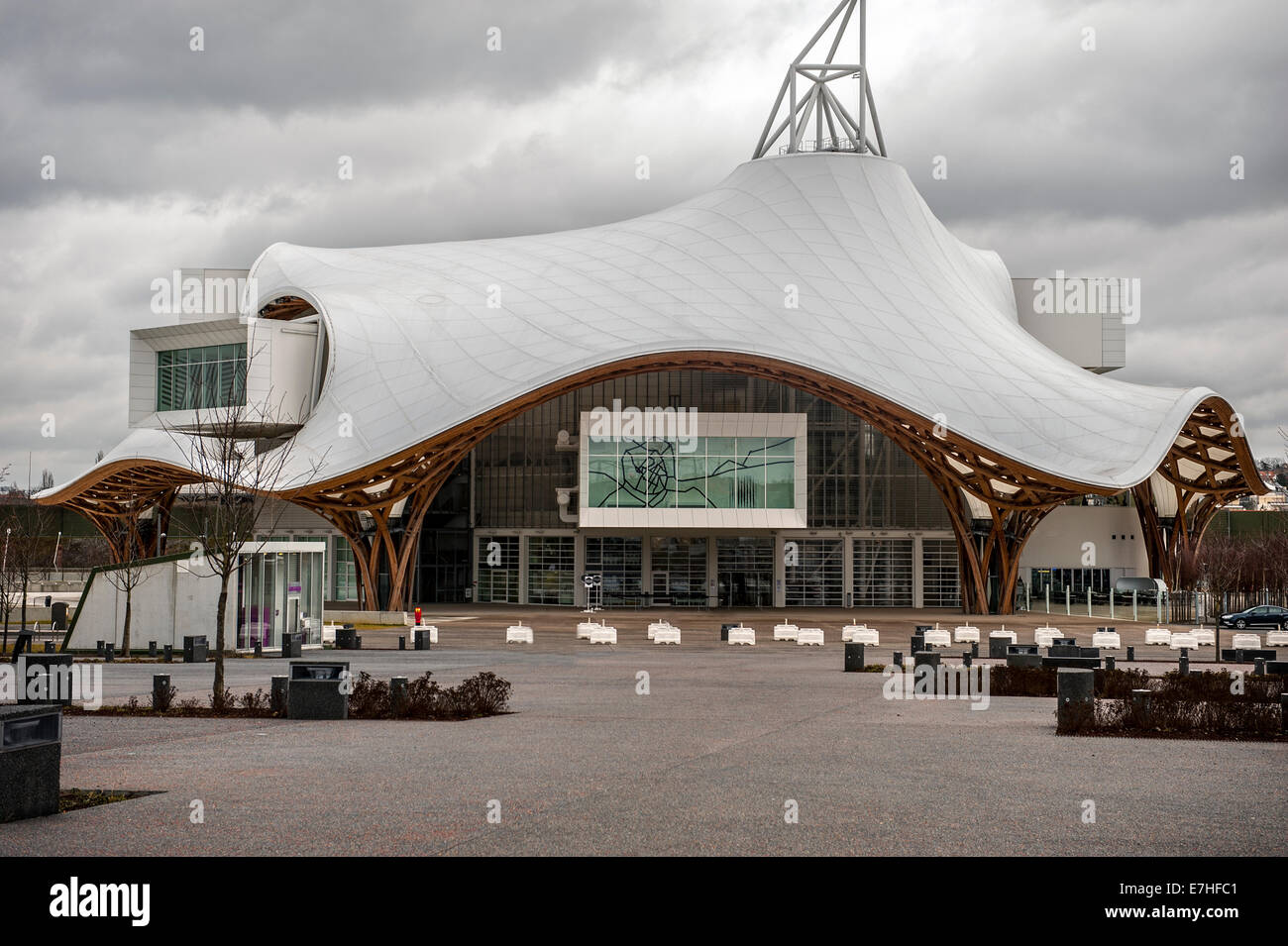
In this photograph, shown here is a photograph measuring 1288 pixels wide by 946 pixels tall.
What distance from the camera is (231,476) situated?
74.7 feet

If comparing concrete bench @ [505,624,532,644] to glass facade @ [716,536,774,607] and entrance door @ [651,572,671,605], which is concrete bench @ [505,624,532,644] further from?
glass facade @ [716,536,774,607]

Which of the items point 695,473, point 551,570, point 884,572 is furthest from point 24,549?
point 884,572

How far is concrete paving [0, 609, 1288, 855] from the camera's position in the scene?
9727 mm

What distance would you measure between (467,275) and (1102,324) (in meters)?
37.9

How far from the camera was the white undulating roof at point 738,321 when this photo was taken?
46.2 metres

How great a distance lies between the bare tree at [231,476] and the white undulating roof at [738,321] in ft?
5.33

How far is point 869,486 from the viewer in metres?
62.9

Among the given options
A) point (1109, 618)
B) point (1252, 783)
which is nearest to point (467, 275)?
point (1109, 618)

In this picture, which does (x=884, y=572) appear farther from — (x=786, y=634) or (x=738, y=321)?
(x=786, y=634)

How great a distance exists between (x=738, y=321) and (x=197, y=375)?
32916mm

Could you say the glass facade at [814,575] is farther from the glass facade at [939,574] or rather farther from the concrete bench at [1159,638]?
the concrete bench at [1159,638]

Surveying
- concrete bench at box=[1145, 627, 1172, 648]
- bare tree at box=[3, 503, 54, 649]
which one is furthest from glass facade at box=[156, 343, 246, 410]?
concrete bench at box=[1145, 627, 1172, 648]
